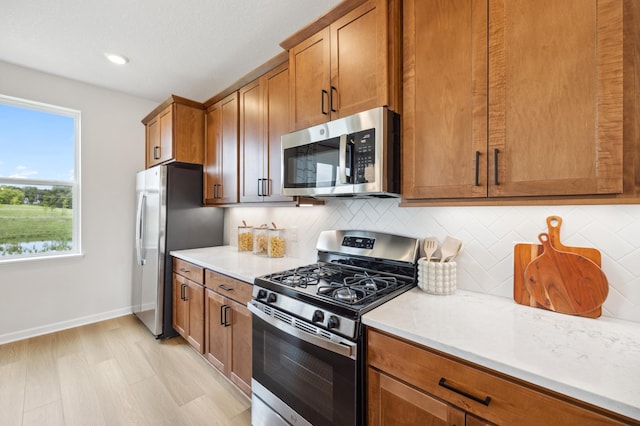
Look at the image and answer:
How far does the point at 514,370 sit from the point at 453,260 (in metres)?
0.76

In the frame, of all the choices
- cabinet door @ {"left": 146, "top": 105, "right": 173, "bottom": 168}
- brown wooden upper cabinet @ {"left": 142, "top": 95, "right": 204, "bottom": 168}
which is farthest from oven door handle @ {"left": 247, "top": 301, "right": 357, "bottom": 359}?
cabinet door @ {"left": 146, "top": 105, "right": 173, "bottom": 168}

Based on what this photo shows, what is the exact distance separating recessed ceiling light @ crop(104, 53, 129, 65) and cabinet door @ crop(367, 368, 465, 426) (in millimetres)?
3187

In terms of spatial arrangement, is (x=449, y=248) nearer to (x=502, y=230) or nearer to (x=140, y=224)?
(x=502, y=230)

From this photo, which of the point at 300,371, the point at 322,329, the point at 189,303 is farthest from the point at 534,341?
the point at 189,303

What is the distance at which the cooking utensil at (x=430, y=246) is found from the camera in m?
1.54

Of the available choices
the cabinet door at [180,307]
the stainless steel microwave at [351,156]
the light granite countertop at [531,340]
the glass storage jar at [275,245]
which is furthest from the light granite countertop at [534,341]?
the cabinet door at [180,307]

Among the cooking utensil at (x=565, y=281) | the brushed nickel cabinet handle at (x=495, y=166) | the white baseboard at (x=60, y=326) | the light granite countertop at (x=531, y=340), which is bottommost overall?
the white baseboard at (x=60, y=326)

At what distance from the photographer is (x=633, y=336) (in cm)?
97

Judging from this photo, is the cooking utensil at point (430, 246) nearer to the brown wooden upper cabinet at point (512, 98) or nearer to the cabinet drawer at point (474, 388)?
the brown wooden upper cabinet at point (512, 98)

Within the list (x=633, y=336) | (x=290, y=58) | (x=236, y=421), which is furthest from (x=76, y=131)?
(x=633, y=336)

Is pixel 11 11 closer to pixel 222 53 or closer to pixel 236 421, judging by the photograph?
pixel 222 53

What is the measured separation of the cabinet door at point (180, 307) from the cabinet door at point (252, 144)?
1.02m

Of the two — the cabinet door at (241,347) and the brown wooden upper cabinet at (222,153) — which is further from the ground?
the brown wooden upper cabinet at (222,153)

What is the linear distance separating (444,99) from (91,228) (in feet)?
12.4
